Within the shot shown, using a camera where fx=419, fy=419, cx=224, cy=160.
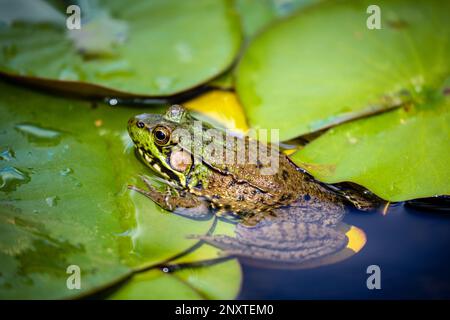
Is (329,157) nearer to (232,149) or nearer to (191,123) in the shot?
(232,149)

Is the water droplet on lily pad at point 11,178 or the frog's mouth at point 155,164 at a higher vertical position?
the frog's mouth at point 155,164

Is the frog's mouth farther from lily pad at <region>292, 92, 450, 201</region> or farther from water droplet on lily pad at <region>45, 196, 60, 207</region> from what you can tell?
lily pad at <region>292, 92, 450, 201</region>

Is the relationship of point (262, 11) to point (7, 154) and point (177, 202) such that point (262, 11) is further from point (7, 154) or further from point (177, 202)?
point (7, 154)

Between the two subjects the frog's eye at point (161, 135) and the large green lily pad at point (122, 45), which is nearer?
the frog's eye at point (161, 135)

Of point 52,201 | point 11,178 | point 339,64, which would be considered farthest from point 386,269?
point 11,178

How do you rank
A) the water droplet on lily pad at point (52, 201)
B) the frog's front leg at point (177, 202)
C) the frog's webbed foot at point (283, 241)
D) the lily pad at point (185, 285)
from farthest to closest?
the frog's front leg at point (177, 202)
the frog's webbed foot at point (283, 241)
the water droplet on lily pad at point (52, 201)
the lily pad at point (185, 285)

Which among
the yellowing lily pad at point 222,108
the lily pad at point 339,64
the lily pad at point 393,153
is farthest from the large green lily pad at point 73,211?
the lily pad at point 339,64

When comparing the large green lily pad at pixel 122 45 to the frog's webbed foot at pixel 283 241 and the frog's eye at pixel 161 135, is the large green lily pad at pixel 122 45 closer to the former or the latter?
the frog's eye at pixel 161 135
